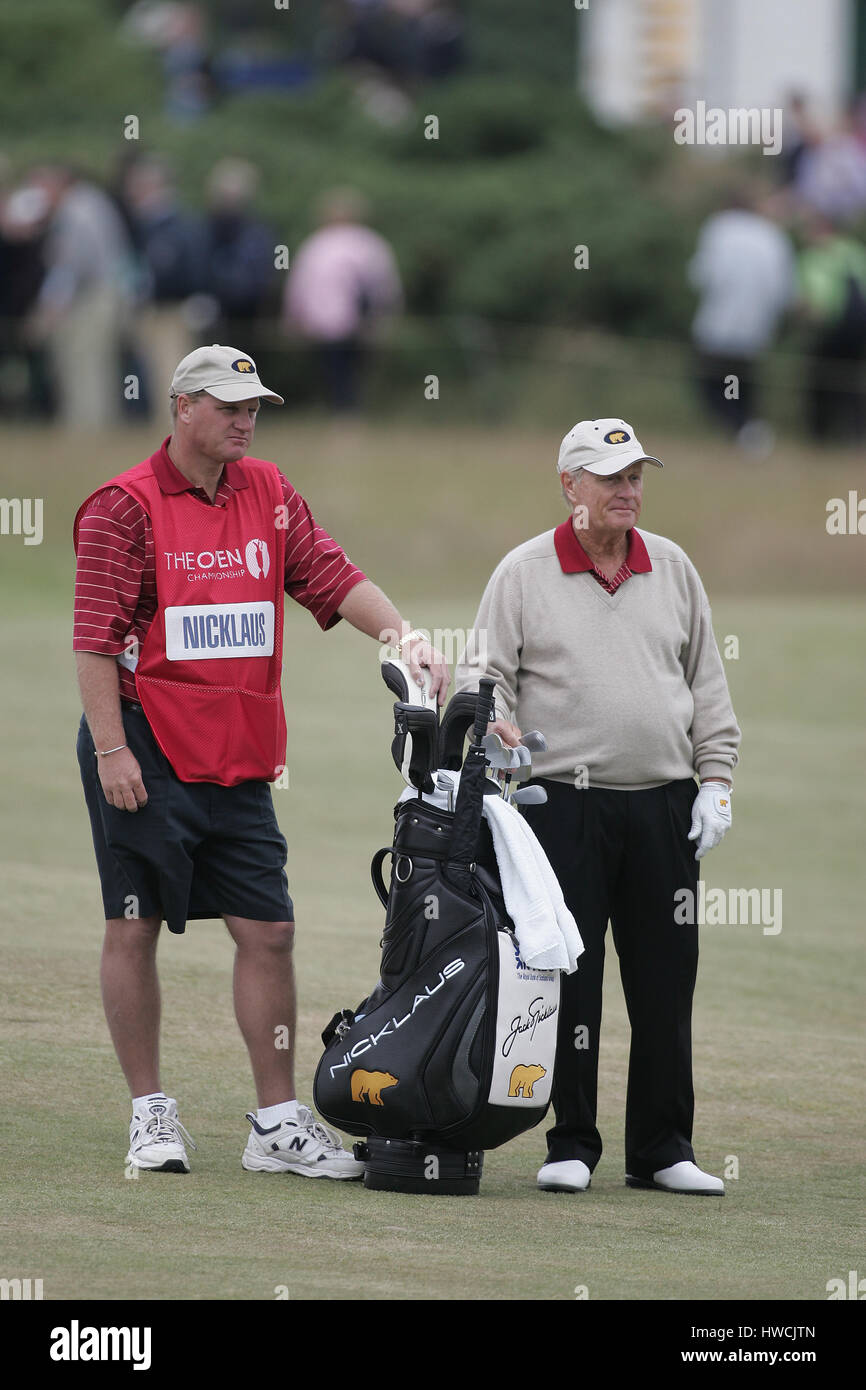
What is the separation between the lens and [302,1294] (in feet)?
16.2

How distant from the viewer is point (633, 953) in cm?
646

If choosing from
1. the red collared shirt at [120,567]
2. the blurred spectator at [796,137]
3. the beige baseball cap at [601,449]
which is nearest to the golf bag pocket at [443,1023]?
the red collared shirt at [120,567]

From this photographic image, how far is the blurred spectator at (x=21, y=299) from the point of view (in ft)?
65.3

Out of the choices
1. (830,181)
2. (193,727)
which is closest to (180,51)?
(830,181)

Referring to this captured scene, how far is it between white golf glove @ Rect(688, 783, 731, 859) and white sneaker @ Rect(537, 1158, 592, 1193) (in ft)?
2.90

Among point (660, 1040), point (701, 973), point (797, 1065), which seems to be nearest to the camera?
point (660, 1040)

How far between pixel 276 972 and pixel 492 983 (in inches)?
25.8

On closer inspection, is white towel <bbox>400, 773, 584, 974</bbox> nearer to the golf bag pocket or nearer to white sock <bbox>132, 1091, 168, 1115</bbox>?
the golf bag pocket

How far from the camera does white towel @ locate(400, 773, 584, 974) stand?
591 centimetres

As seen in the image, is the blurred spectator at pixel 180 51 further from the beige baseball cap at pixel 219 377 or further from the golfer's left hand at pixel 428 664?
the golfer's left hand at pixel 428 664

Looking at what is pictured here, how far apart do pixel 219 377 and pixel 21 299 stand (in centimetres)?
1465

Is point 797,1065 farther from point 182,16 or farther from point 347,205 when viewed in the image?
point 182,16

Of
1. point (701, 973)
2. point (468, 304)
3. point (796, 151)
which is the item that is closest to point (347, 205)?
point (468, 304)

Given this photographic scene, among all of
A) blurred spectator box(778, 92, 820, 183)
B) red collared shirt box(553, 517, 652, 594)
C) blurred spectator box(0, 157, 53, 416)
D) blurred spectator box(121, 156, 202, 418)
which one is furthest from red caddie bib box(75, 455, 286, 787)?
blurred spectator box(778, 92, 820, 183)
